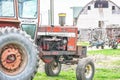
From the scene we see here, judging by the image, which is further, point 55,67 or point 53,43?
point 55,67

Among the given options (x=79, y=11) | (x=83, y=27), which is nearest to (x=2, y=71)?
(x=83, y=27)

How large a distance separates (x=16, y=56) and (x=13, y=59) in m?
0.13

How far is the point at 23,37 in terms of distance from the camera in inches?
462

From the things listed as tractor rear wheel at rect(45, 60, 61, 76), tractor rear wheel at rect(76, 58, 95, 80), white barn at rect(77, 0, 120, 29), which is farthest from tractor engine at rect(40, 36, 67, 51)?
white barn at rect(77, 0, 120, 29)

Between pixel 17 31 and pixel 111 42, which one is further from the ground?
pixel 17 31

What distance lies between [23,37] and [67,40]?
3856mm

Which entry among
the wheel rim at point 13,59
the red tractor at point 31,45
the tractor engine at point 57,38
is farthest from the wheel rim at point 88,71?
the wheel rim at point 13,59

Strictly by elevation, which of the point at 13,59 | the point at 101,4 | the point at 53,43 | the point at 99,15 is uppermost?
the point at 101,4

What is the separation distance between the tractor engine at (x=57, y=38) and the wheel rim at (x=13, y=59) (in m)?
2.58

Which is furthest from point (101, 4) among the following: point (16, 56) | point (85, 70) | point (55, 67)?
point (16, 56)

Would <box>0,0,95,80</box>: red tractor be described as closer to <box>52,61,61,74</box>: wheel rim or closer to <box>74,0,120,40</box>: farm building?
<box>52,61,61,74</box>: wheel rim

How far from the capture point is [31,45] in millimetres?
11898

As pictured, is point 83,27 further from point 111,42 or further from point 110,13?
point 111,42

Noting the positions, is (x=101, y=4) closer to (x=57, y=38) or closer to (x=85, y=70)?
(x=57, y=38)
